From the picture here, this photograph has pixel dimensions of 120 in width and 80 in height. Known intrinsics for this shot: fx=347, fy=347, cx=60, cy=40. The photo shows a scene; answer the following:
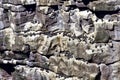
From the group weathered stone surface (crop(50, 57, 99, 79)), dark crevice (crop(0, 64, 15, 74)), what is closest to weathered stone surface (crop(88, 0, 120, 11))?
weathered stone surface (crop(50, 57, 99, 79))

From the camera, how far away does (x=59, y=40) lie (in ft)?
73.7

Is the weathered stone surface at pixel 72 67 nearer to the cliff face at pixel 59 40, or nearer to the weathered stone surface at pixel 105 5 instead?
the cliff face at pixel 59 40

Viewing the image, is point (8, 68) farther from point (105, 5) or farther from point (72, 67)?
point (105, 5)

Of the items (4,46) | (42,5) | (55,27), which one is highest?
(42,5)

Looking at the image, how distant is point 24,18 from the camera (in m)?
23.6

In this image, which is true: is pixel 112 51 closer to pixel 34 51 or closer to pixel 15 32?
pixel 34 51

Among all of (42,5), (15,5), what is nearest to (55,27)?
(42,5)

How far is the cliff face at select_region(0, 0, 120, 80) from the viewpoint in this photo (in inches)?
813

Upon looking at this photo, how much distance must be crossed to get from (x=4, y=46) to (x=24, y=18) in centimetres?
268

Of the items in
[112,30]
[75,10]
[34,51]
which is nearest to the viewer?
[112,30]

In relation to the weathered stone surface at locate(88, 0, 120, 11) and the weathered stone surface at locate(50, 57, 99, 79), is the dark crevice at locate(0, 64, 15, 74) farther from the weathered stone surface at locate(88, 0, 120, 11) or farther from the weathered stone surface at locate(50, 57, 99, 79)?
the weathered stone surface at locate(88, 0, 120, 11)

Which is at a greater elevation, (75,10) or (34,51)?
(75,10)

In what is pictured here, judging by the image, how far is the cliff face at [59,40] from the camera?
67.8ft

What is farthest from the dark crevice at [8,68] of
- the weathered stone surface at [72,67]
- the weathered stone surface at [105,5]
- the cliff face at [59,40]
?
the weathered stone surface at [105,5]
